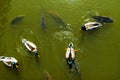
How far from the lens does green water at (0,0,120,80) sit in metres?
8.82

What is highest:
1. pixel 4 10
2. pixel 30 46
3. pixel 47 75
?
pixel 4 10

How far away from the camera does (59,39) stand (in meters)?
9.23

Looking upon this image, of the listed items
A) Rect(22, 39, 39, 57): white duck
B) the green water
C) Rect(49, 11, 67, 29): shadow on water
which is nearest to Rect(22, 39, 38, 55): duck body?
Rect(22, 39, 39, 57): white duck

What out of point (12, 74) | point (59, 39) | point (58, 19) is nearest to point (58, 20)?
point (58, 19)

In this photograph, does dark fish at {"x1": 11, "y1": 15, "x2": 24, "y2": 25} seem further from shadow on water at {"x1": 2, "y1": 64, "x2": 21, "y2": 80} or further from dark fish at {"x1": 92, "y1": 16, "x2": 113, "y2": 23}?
dark fish at {"x1": 92, "y1": 16, "x2": 113, "y2": 23}

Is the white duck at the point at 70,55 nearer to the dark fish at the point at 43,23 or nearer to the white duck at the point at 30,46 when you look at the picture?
the white duck at the point at 30,46

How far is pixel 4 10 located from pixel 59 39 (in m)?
1.98

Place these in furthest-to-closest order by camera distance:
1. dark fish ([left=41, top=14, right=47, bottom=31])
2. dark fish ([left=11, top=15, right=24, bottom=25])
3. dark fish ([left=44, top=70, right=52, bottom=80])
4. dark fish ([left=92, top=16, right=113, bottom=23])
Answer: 1. dark fish ([left=11, top=15, right=24, bottom=25])
2. dark fish ([left=41, top=14, right=47, bottom=31])
3. dark fish ([left=92, top=16, right=113, bottom=23])
4. dark fish ([left=44, top=70, right=52, bottom=80])

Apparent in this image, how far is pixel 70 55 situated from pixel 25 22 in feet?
5.81

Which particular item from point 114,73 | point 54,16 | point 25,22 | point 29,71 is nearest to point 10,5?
point 25,22

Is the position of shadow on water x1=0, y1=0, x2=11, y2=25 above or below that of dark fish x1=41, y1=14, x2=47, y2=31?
above

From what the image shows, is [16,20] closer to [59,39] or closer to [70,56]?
[59,39]

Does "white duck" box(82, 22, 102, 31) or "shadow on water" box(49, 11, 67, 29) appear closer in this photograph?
"white duck" box(82, 22, 102, 31)

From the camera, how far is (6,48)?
9289mm
